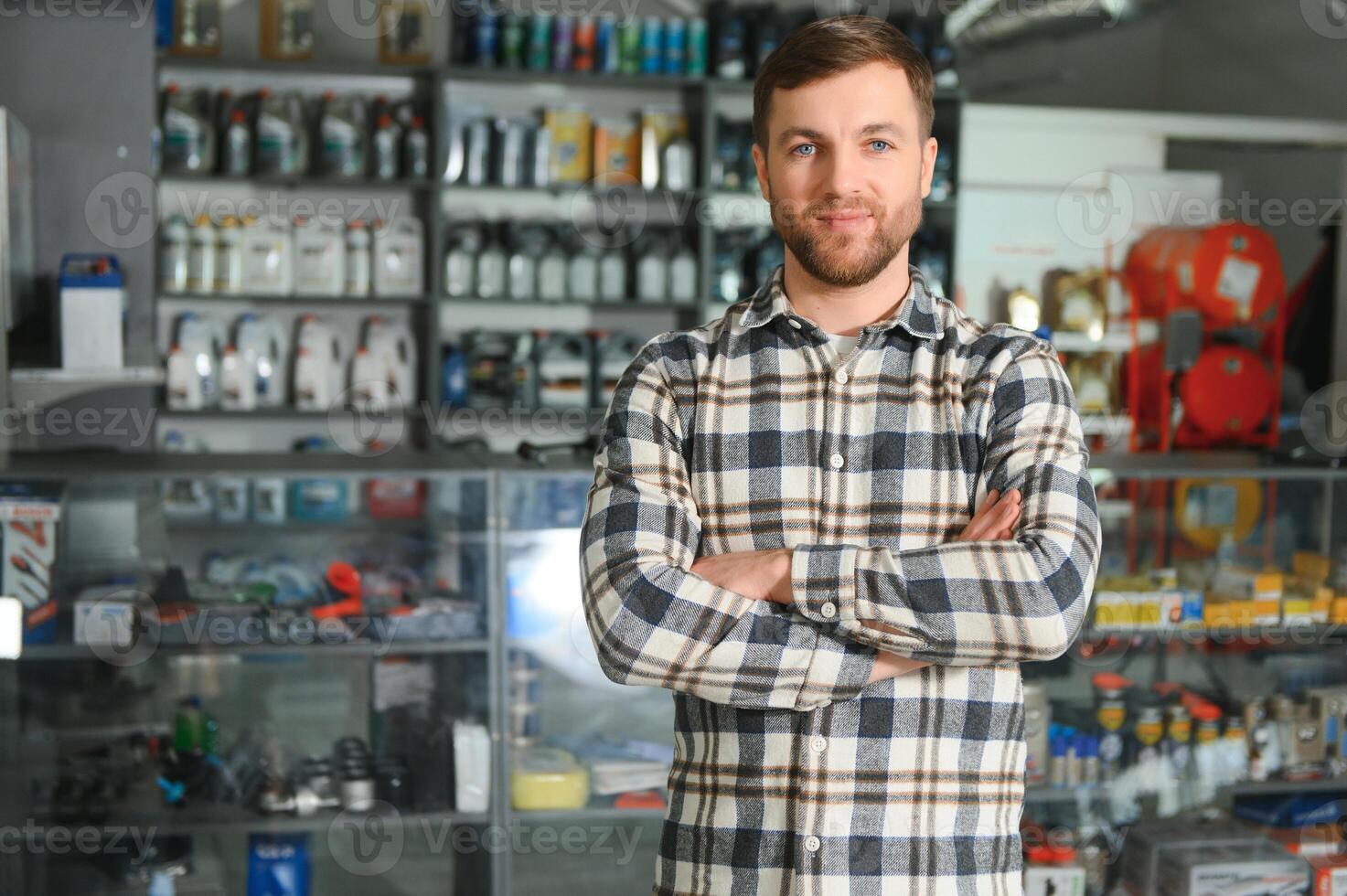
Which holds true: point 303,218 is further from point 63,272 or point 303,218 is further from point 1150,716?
point 1150,716

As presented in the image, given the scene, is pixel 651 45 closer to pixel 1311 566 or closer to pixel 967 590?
pixel 1311 566

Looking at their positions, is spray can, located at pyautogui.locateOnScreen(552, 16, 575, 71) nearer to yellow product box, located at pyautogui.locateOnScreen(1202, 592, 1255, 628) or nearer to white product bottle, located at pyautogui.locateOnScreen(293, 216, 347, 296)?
white product bottle, located at pyautogui.locateOnScreen(293, 216, 347, 296)

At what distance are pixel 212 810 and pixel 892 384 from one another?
200 centimetres

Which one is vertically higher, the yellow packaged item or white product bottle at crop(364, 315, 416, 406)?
white product bottle at crop(364, 315, 416, 406)

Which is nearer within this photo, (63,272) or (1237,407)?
(63,272)

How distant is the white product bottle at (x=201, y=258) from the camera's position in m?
5.31

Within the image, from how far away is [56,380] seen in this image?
3055 millimetres

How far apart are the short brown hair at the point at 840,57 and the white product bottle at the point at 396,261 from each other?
13.7 feet

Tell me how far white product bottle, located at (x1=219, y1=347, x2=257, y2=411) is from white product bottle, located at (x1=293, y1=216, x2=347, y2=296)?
0.37 m

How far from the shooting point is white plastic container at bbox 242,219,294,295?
5.34m

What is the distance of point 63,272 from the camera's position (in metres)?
3.13

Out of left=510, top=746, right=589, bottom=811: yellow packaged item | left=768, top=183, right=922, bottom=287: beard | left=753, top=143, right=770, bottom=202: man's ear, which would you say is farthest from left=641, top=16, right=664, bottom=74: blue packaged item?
left=768, top=183, right=922, bottom=287: beard

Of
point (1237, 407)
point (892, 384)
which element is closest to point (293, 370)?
point (1237, 407)

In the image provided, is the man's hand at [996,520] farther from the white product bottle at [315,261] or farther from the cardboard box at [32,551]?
the white product bottle at [315,261]
